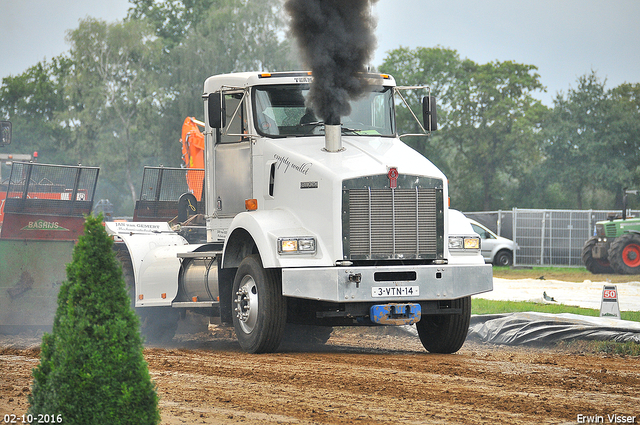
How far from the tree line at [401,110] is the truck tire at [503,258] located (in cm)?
2704

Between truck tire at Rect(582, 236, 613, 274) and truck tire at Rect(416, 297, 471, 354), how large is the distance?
2052 cm

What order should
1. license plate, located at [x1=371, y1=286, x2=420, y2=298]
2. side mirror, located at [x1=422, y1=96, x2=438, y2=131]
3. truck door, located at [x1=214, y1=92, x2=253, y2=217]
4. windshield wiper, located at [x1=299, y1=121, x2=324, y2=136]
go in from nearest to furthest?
license plate, located at [x1=371, y1=286, x2=420, y2=298], windshield wiper, located at [x1=299, y1=121, x2=324, y2=136], truck door, located at [x1=214, y1=92, x2=253, y2=217], side mirror, located at [x1=422, y1=96, x2=438, y2=131]

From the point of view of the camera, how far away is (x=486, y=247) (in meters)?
32.7

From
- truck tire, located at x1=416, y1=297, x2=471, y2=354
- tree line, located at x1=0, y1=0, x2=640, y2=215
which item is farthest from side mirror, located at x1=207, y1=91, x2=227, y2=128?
tree line, located at x1=0, y1=0, x2=640, y2=215

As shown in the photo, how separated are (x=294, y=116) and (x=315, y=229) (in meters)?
1.87

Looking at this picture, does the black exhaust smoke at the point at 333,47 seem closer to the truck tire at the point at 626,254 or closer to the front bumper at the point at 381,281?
the front bumper at the point at 381,281

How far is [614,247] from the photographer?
2783 centimetres

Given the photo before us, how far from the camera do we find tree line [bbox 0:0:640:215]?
190 feet

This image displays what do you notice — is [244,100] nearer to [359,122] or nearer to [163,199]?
[359,122]

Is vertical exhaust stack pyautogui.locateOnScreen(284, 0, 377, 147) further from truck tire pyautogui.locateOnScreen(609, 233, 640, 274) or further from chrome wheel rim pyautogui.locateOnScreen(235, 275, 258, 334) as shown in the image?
truck tire pyautogui.locateOnScreen(609, 233, 640, 274)

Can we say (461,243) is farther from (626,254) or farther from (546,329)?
(626,254)

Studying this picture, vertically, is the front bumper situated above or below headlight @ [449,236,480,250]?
below

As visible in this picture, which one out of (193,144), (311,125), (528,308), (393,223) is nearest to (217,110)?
(311,125)

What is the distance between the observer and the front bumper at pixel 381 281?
8711 mm
